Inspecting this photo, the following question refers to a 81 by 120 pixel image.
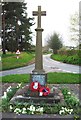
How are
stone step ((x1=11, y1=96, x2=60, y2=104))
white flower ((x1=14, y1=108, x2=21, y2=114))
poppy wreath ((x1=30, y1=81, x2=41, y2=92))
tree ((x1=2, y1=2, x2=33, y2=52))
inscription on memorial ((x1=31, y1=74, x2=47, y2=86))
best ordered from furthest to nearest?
tree ((x1=2, y1=2, x2=33, y2=52))
inscription on memorial ((x1=31, y1=74, x2=47, y2=86))
poppy wreath ((x1=30, y1=81, x2=41, y2=92))
stone step ((x1=11, y1=96, x2=60, y2=104))
white flower ((x1=14, y1=108, x2=21, y2=114))

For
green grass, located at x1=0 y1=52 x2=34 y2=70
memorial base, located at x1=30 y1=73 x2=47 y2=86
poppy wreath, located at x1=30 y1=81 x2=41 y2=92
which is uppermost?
memorial base, located at x1=30 y1=73 x2=47 y2=86

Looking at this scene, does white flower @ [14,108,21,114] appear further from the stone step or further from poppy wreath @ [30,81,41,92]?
poppy wreath @ [30,81,41,92]

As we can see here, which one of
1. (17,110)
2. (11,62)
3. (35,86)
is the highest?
(35,86)

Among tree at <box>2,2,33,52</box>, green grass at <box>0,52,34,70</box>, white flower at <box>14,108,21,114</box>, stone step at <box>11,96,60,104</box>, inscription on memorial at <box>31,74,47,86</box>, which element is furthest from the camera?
tree at <box>2,2,33,52</box>

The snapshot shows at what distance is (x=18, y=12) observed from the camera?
34938 mm

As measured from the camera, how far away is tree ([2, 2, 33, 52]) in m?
34.7

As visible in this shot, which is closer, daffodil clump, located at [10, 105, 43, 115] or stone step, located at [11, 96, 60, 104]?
daffodil clump, located at [10, 105, 43, 115]

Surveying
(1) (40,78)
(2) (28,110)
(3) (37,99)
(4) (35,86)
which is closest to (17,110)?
(2) (28,110)

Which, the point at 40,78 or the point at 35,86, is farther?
the point at 40,78

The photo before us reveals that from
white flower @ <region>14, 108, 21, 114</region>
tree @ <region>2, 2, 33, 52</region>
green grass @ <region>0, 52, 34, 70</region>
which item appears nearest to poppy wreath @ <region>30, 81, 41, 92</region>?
white flower @ <region>14, 108, 21, 114</region>

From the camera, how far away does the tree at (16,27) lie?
114ft

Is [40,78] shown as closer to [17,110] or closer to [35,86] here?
[35,86]

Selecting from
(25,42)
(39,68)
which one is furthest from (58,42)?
(39,68)

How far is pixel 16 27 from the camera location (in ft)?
114
